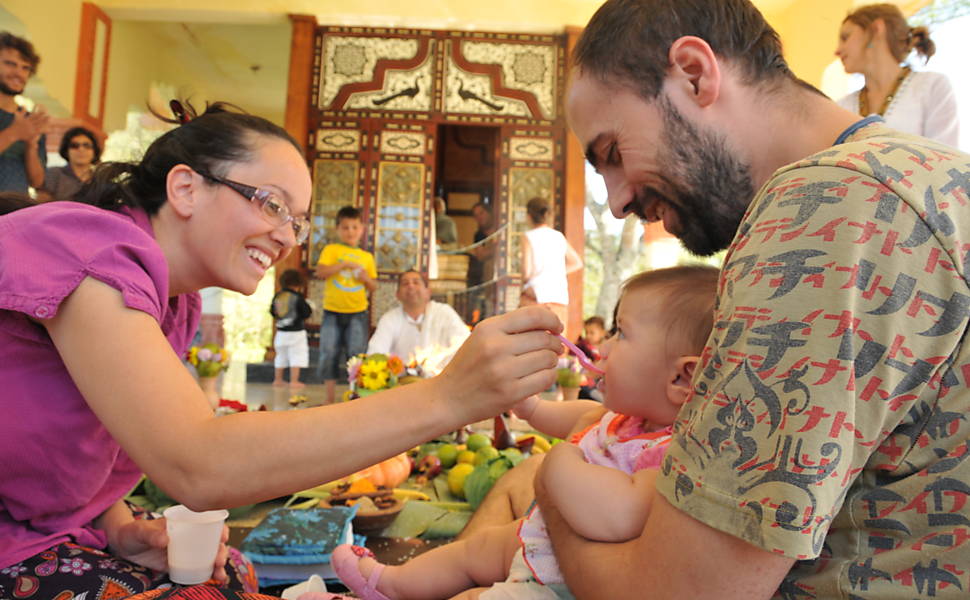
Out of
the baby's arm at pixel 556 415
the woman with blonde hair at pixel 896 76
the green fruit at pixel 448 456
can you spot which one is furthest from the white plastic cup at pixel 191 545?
the woman with blonde hair at pixel 896 76

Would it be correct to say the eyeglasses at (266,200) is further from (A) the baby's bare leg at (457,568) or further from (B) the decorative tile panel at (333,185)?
(B) the decorative tile panel at (333,185)

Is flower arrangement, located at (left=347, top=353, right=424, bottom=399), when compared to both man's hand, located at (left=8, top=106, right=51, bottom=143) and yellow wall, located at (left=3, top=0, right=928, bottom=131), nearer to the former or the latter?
man's hand, located at (left=8, top=106, right=51, bottom=143)

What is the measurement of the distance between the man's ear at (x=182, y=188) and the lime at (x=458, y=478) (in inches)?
70.0

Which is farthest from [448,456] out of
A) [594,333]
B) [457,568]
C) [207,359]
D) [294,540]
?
[594,333]

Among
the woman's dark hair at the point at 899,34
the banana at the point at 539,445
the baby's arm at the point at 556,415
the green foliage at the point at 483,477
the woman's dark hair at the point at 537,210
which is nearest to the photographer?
the baby's arm at the point at 556,415

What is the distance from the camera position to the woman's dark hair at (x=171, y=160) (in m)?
1.39

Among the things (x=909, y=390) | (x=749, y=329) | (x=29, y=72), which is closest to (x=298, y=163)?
(x=749, y=329)

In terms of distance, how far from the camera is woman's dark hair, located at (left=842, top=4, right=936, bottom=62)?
A: 10.00 ft

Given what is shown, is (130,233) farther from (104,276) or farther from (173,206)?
(173,206)

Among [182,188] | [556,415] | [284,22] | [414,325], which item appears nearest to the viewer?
[182,188]

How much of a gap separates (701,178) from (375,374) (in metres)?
2.83

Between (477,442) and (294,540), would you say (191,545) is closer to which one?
(294,540)

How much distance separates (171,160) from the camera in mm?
1417

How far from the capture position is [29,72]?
13.7ft
